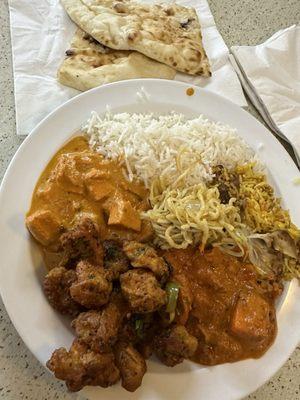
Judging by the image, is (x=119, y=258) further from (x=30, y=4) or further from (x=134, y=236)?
(x=30, y=4)

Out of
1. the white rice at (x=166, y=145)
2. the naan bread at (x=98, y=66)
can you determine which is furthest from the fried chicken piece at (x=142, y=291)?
the naan bread at (x=98, y=66)

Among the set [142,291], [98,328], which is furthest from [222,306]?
[98,328]

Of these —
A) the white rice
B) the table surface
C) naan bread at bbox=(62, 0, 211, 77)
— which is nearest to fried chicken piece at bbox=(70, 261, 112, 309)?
the table surface

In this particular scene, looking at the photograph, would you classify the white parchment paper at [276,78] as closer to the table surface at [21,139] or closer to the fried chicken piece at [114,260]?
the table surface at [21,139]

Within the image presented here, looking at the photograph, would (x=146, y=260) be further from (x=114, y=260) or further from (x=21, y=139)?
(x=21, y=139)

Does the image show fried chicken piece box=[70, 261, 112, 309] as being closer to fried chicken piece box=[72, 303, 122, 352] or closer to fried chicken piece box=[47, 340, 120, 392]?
fried chicken piece box=[72, 303, 122, 352]
